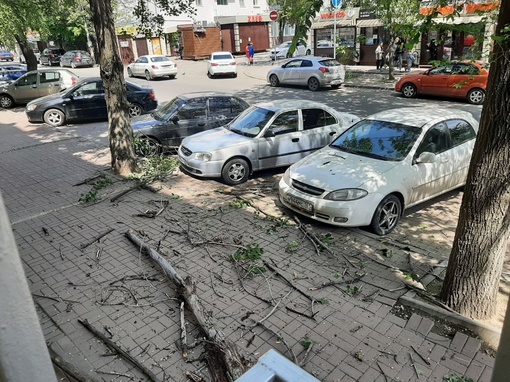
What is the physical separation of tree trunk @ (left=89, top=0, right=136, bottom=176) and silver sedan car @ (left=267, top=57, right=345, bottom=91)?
519 inches

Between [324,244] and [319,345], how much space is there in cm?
206

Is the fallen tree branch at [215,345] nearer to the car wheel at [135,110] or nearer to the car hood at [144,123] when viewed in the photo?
the car hood at [144,123]

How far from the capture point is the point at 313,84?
20484 mm

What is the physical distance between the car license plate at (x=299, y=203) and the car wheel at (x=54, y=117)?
1175cm

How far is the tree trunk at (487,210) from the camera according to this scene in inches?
146

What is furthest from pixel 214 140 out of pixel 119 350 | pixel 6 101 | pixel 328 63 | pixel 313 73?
pixel 6 101

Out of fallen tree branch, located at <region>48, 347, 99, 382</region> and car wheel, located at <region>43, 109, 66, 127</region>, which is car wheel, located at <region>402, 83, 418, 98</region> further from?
fallen tree branch, located at <region>48, 347, 99, 382</region>

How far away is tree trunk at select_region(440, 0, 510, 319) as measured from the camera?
3.70 m

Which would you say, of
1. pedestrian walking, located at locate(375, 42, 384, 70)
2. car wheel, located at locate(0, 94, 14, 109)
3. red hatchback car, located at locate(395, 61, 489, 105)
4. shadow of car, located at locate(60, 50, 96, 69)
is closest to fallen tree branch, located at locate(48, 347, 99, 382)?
red hatchback car, located at locate(395, 61, 489, 105)

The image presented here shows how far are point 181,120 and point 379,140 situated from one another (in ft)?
18.2

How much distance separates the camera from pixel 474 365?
378 centimetres

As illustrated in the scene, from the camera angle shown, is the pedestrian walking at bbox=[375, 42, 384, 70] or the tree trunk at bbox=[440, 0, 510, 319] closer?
the tree trunk at bbox=[440, 0, 510, 319]

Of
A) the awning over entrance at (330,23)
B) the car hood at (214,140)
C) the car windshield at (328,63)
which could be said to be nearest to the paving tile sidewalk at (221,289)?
the car hood at (214,140)

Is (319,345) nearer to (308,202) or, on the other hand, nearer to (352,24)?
(308,202)
